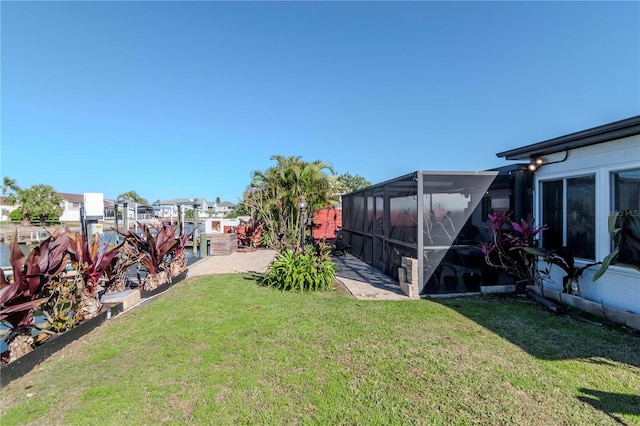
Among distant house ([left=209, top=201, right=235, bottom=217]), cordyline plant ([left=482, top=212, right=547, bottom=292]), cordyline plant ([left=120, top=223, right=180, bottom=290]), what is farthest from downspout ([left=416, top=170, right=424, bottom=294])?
distant house ([left=209, top=201, right=235, bottom=217])

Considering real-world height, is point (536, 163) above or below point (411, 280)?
above

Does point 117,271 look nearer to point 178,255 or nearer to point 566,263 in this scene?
point 178,255

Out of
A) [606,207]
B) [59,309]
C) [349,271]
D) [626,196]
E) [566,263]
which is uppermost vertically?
[626,196]

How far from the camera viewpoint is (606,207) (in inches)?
176

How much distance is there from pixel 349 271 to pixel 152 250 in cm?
479

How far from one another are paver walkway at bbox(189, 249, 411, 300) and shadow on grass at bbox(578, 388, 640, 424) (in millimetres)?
3175

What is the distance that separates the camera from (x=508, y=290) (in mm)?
5898

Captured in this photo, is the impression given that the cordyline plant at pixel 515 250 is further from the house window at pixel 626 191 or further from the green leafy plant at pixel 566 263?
the house window at pixel 626 191

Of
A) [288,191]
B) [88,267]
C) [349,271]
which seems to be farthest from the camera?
[288,191]

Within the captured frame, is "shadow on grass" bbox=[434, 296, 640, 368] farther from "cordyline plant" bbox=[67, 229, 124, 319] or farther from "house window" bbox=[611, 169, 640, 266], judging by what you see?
"cordyline plant" bbox=[67, 229, 124, 319]

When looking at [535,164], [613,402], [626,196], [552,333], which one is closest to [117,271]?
[613,402]

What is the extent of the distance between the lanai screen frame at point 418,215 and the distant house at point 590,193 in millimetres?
960

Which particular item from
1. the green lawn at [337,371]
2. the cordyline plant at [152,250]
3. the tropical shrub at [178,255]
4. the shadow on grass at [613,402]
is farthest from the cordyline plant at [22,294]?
the shadow on grass at [613,402]

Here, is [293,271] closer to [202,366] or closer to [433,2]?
[202,366]
